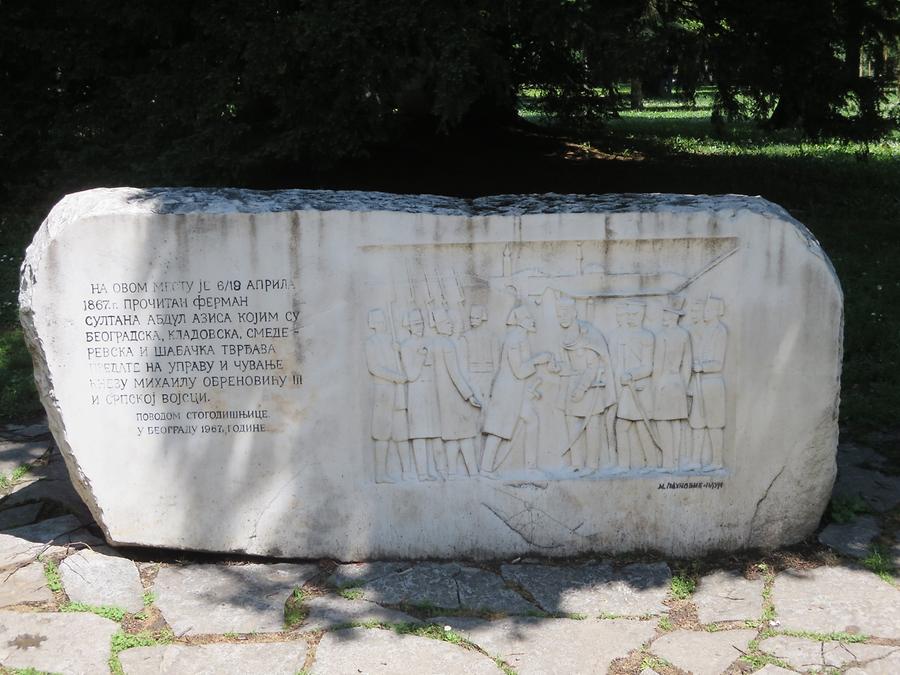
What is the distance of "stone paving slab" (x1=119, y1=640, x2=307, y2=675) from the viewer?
11.2ft

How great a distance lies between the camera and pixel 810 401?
4047 mm

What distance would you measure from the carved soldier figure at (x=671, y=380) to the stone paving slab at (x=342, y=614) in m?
1.30

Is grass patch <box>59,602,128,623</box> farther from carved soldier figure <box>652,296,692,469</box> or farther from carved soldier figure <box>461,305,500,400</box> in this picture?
carved soldier figure <box>652,296,692,469</box>

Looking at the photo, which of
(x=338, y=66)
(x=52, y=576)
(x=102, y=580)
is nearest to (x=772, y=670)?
(x=102, y=580)

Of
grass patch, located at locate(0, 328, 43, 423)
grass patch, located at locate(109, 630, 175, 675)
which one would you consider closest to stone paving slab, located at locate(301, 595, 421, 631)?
grass patch, located at locate(109, 630, 175, 675)

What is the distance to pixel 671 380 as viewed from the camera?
4.08 m

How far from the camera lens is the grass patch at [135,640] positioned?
11.6ft

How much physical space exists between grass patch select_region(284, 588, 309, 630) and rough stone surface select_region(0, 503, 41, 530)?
1.48 m

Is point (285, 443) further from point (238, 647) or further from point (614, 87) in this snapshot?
point (614, 87)

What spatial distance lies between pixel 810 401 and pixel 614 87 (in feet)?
19.9

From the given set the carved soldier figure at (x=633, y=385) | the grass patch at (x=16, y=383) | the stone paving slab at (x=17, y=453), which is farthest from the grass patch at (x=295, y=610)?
the grass patch at (x=16, y=383)

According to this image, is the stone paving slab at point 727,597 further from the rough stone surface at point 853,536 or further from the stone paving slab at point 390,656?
the stone paving slab at point 390,656

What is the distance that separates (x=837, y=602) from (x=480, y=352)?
1.71 metres

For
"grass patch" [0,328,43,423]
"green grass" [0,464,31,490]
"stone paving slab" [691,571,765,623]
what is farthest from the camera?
"grass patch" [0,328,43,423]
